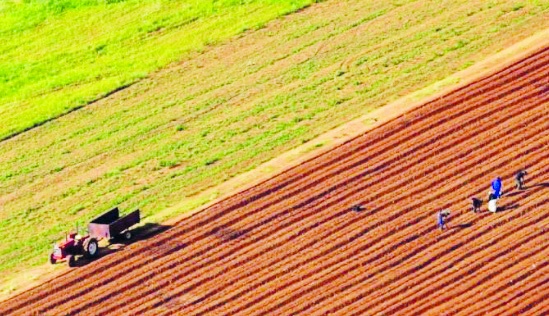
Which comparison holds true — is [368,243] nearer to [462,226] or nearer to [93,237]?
[462,226]

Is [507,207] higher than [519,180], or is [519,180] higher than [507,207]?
[519,180]

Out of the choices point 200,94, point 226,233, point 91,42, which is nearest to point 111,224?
point 226,233

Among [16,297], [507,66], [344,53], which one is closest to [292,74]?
[344,53]

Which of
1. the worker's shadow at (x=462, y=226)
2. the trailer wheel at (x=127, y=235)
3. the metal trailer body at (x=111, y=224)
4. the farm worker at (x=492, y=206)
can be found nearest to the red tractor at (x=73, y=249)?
the metal trailer body at (x=111, y=224)

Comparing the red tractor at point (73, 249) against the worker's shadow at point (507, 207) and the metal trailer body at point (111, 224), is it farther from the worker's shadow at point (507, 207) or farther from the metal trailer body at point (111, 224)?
the worker's shadow at point (507, 207)

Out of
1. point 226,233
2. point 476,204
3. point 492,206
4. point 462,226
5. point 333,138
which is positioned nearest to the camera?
point 462,226
